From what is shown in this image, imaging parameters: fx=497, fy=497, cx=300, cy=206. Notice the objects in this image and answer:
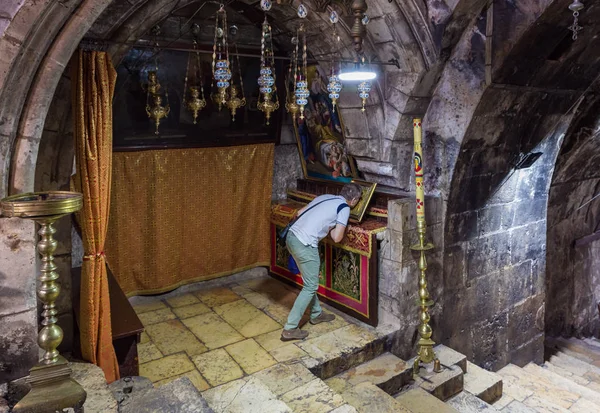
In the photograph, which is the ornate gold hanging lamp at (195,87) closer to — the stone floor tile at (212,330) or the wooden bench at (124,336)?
the wooden bench at (124,336)

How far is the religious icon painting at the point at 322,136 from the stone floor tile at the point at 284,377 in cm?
264

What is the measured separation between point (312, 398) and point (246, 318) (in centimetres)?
180

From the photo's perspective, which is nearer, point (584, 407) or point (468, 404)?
point (468, 404)

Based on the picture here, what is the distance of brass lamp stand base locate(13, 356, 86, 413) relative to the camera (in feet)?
8.75

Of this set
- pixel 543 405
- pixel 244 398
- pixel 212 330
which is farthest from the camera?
pixel 543 405

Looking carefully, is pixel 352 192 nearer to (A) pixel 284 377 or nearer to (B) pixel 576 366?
(A) pixel 284 377

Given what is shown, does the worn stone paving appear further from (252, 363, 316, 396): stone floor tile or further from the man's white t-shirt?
the man's white t-shirt

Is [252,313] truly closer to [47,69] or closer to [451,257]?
[451,257]

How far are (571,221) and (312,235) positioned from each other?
5875 mm

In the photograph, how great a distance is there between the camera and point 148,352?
489cm

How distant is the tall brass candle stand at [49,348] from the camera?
261 cm

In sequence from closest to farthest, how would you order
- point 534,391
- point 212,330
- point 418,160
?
point 418,160
point 212,330
point 534,391

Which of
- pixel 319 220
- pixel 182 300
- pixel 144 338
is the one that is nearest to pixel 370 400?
pixel 319 220

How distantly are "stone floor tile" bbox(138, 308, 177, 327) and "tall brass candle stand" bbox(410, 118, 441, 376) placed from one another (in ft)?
9.10
